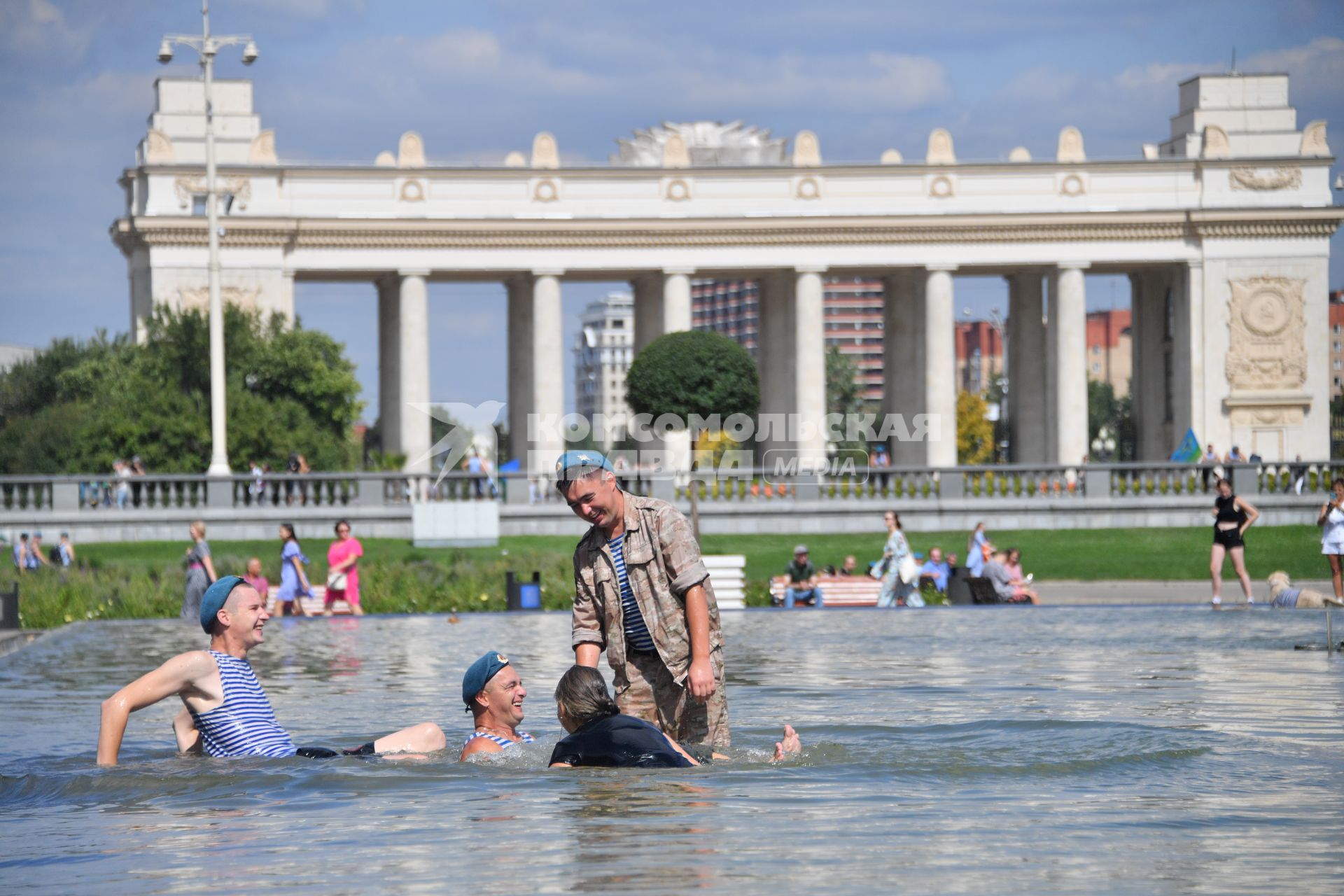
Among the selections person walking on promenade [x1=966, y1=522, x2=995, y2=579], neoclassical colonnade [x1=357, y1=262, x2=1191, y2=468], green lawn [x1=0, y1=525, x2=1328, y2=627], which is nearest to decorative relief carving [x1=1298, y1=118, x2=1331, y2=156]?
neoclassical colonnade [x1=357, y1=262, x2=1191, y2=468]

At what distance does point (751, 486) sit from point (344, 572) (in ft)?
84.9

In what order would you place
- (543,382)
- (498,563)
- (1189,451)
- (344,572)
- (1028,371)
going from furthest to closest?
(1028,371)
(543,382)
(1189,451)
(498,563)
(344,572)

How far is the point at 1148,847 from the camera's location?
332 inches

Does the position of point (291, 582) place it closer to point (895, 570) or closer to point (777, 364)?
point (895, 570)

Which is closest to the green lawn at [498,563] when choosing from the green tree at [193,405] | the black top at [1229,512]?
the green tree at [193,405]

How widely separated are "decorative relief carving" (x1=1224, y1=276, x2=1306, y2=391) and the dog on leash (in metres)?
50.8

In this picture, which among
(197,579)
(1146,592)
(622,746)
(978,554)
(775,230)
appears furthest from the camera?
(775,230)

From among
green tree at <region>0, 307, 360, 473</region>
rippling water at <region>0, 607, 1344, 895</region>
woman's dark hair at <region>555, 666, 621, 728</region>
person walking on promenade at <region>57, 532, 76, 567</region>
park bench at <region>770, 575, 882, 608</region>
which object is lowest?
park bench at <region>770, 575, 882, 608</region>

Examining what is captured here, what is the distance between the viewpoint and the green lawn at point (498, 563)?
Result: 30.3 meters

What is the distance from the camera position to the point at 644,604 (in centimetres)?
1009

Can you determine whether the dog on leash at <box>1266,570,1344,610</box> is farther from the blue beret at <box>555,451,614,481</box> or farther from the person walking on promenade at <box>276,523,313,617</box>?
the blue beret at <box>555,451,614,481</box>

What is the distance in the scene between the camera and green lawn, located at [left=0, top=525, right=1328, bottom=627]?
30.3 m

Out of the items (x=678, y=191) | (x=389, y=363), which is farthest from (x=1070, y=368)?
(x=389, y=363)

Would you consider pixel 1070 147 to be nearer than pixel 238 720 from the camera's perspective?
No
